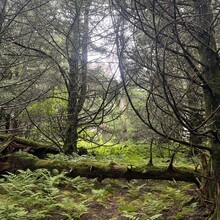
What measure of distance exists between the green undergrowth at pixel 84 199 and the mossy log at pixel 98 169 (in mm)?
219

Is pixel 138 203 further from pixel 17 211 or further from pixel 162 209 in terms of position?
pixel 17 211

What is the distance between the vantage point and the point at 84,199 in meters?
5.02

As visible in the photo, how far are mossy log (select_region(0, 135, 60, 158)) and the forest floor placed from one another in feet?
2.25

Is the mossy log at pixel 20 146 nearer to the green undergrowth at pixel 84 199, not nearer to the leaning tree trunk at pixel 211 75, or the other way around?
the green undergrowth at pixel 84 199

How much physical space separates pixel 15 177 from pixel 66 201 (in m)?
1.57

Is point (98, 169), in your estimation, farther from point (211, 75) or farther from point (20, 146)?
point (211, 75)

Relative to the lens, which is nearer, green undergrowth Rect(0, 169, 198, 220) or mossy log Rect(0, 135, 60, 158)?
green undergrowth Rect(0, 169, 198, 220)

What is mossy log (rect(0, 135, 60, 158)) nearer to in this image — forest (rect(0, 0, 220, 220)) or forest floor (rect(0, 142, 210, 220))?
forest (rect(0, 0, 220, 220))

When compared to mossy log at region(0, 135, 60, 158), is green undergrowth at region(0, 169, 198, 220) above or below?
below

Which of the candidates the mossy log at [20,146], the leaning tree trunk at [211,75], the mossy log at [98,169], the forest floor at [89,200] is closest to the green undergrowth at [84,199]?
the forest floor at [89,200]

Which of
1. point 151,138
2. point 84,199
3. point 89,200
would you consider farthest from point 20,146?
point 151,138

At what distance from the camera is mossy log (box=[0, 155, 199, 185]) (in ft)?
16.8

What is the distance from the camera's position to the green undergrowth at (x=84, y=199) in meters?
4.07

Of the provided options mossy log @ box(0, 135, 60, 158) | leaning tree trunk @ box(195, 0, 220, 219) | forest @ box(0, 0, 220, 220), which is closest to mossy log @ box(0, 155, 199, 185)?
forest @ box(0, 0, 220, 220)
